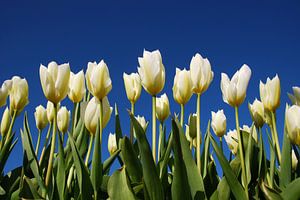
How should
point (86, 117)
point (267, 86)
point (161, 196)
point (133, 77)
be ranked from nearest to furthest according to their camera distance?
point (161, 196)
point (86, 117)
point (267, 86)
point (133, 77)

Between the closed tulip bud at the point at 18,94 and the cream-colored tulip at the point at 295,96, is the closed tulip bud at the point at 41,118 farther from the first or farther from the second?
the cream-colored tulip at the point at 295,96

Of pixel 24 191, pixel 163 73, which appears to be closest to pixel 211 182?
pixel 163 73

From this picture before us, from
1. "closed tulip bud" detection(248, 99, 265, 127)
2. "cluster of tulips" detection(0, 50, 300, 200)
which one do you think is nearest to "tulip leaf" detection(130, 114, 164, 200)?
"cluster of tulips" detection(0, 50, 300, 200)

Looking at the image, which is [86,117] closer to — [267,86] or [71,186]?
[71,186]

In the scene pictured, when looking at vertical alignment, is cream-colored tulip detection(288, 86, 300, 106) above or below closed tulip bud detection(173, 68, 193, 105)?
below

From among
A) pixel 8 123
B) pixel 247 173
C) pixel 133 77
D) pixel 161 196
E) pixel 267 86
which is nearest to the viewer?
pixel 161 196

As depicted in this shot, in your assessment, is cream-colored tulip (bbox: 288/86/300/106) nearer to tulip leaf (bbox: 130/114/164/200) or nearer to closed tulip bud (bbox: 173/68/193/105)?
closed tulip bud (bbox: 173/68/193/105)

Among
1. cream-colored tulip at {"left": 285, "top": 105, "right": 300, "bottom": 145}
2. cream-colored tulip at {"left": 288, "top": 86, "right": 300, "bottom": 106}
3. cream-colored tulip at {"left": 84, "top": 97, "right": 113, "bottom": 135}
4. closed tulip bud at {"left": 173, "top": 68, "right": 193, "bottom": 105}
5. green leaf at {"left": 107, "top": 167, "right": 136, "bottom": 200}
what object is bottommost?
green leaf at {"left": 107, "top": 167, "right": 136, "bottom": 200}

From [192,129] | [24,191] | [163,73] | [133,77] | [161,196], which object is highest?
[133,77]
